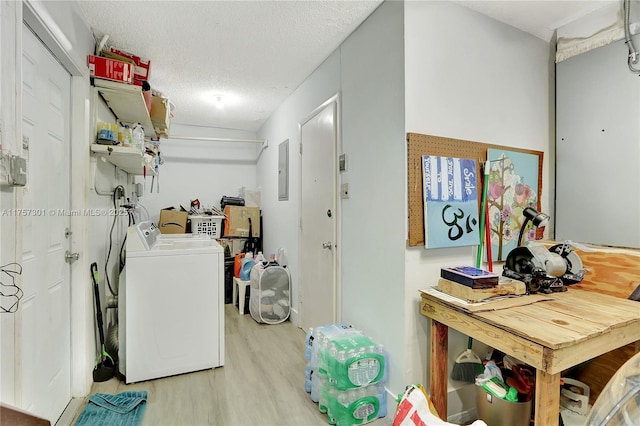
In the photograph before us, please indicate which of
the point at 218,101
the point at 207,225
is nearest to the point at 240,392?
the point at 207,225

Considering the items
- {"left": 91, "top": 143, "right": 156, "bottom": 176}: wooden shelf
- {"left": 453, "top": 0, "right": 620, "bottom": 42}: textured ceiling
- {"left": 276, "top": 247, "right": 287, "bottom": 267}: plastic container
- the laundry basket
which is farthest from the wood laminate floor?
{"left": 453, "top": 0, "right": 620, "bottom": 42}: textured ceiling

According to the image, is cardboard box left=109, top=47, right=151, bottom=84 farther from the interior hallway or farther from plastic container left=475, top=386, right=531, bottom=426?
plastic container left=475, top=386, right=531, bottom=426

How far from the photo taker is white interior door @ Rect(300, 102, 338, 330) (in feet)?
8.14

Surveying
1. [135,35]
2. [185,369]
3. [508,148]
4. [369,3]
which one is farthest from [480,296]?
[135,35]

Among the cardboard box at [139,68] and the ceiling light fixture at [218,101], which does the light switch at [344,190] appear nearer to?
the cardboard box at [139,68]

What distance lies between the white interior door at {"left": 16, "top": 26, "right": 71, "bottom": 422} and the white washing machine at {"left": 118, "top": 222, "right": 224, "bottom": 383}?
13.5 inches

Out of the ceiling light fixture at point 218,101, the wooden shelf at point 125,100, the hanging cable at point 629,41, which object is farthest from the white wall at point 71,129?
the hanging cable at point 629,41

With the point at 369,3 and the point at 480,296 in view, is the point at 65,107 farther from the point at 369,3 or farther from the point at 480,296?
the point at 480,296

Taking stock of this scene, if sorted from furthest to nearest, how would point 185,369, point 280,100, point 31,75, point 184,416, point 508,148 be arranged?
point 280,100 → point 185,369 → point 508,148 → point 184,416 → point 31,75

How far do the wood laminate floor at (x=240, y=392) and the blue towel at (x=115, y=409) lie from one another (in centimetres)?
5

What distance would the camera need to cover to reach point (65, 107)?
6.09 ft

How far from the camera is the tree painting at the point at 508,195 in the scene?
204 centimetres

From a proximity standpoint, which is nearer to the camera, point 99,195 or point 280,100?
point 99,195

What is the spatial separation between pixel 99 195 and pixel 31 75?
1.07 m
